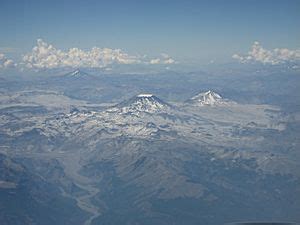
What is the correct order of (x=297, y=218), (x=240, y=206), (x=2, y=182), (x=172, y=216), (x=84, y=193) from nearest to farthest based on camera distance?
(x=297, y=218)
(x=172, y=216)
(x=240, y=206)
(x=2, y=182)
(x=84, y=193)

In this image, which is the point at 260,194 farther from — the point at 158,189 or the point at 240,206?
the point at 158,189

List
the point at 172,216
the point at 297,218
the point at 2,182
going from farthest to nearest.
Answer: the point at 2,182
the point at 172,216
the point at 297,218

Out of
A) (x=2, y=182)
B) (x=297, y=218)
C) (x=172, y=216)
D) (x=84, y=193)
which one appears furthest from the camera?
(x=84, y=193)

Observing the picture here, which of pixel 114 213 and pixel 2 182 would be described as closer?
pixel 114 213

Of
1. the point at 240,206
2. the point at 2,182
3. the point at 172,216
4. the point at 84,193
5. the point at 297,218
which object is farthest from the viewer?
the point at 84,193

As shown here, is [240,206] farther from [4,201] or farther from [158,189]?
[4,201]

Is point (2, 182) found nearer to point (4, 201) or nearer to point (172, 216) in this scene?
point (4, 201)

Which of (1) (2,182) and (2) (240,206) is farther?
(1) (2,182)

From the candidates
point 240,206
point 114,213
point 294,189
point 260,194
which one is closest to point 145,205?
point 114,213
